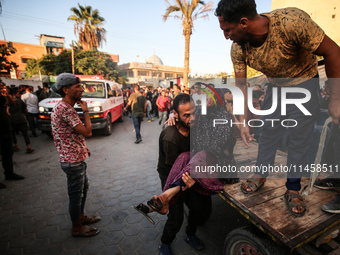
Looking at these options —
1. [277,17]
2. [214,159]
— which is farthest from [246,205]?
[277,17]

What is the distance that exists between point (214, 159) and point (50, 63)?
30.2m

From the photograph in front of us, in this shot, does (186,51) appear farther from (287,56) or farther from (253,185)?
(253,185)

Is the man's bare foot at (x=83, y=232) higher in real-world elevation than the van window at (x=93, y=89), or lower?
lower

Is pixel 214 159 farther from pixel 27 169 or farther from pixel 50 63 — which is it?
pixel 50 63

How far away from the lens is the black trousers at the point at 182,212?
84.0 inches

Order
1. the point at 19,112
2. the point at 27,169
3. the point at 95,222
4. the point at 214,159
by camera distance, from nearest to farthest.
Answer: the point at 214,159 < the point at 95,222 < the point at 27,169 < the point at 19,112

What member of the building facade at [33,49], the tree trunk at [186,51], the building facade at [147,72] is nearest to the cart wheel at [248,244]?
the tree trunk at [186,51]

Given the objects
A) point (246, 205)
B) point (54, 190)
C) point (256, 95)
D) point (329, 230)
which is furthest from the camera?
point (256, 95)

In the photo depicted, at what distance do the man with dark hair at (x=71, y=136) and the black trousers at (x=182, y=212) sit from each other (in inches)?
49.9

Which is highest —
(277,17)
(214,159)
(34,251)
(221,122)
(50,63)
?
(50,63)

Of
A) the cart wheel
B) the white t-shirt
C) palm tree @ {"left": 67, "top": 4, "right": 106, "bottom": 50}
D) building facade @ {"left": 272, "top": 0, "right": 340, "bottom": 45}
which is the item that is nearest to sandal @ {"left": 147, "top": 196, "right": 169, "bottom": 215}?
the cart wheel

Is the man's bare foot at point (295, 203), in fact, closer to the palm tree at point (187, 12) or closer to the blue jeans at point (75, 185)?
the blue jeans at point (75, 185)

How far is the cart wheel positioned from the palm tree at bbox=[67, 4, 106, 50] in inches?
1109

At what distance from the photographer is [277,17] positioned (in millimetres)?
1608
